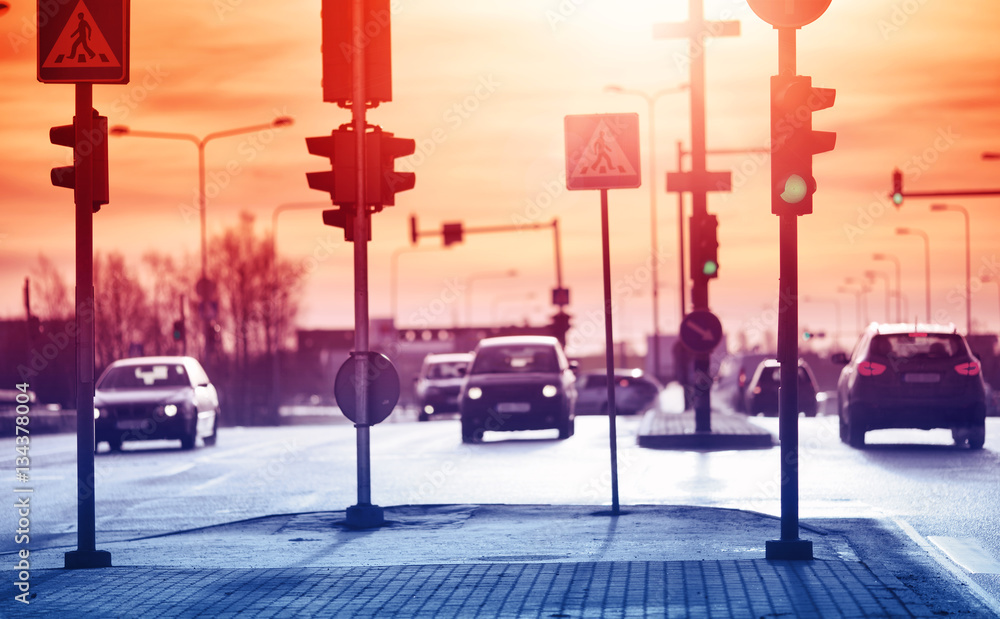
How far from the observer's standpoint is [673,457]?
826 inches

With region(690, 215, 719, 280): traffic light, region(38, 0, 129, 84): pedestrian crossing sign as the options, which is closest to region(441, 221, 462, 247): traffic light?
region(690, 215, 719, 280): traffic light

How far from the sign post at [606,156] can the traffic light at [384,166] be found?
54.3 inches

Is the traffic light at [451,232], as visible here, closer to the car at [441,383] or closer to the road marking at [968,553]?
the car at [441,383]

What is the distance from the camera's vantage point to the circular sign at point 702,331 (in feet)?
71.9

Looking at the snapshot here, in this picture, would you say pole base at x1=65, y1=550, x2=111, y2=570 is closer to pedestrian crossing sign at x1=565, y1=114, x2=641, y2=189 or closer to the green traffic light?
the green traffic light

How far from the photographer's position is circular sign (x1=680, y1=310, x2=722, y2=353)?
71.9ft

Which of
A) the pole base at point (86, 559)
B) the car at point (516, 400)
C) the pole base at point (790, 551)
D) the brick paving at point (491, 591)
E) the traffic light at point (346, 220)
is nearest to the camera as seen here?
the brick paving at point (491, 591)

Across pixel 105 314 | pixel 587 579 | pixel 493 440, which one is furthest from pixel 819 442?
pixel 105 314

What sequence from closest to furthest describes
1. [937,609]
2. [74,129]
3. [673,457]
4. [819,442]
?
[937,609]
[74,129]
[673,457]
[819,442]

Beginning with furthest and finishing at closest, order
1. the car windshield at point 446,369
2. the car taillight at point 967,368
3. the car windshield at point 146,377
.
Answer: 1. the car windshield at point 446,369
2. the car windshield at point 146,377
3. the car taillight at point 967,368

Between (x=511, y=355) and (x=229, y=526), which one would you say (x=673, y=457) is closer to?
(x=511, y=355)

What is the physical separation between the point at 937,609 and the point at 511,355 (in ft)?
64.3

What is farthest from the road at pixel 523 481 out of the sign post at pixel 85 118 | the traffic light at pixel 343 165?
the traffic light at pixel 343 165

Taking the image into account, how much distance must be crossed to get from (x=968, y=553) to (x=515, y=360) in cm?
1714
